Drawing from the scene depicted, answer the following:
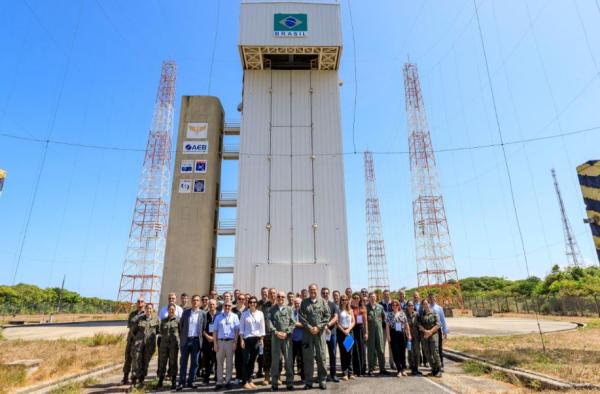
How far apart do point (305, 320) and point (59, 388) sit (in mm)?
4727

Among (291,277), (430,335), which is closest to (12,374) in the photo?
(430,335)

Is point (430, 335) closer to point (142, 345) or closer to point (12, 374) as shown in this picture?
point (142, 345)

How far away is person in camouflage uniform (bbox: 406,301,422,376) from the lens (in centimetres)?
767

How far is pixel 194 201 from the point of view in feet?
67.7

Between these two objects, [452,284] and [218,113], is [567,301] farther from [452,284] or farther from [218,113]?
[218,113]

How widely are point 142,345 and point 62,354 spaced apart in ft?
17.7

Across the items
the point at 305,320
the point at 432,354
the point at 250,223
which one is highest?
the point at 250,223

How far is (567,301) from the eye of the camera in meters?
26.1

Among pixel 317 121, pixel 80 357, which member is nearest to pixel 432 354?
pixel 80 357

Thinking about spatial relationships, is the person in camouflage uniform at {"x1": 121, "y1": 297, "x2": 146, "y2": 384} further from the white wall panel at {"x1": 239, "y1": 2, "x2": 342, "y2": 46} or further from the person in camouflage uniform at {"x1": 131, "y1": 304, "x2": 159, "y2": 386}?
the white wall panel at {"x1": 239, "y1": 2, "x2": 342, "y2": 46}

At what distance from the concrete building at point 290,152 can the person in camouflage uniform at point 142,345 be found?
8443mm

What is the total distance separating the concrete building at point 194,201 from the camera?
19.9 meters

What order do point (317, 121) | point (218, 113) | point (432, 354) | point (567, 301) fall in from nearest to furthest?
1. point (432, 354)
2. point (317, 121)
3. point (218, 113)
4. point (567, 301)

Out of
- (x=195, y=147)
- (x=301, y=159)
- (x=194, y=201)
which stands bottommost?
(x=194, y=201)
